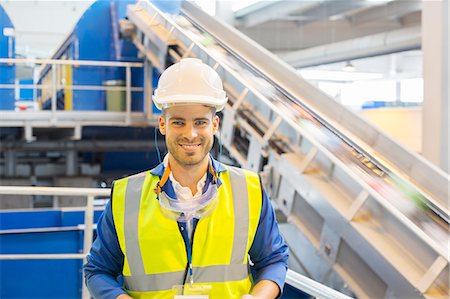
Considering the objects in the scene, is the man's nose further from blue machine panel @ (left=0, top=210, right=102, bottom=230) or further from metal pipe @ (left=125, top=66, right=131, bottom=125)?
metal pipe @ (left=125, top=66, right=131, bottom=125)

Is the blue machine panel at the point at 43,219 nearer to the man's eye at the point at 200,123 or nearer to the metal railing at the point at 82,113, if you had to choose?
the metal railing at the point at 82,113

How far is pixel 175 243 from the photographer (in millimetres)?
1393

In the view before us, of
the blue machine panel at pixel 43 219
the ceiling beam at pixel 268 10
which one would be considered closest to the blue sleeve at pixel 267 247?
the blue machine panel at pixel 43 219

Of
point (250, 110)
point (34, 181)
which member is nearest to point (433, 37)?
point (250, 110)

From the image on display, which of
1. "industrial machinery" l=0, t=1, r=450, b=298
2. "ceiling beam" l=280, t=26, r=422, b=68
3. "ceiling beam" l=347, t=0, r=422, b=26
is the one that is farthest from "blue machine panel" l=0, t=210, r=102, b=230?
"ceiling beam" l=347, t=0, r=422, b=26

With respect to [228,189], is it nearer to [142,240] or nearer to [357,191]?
[142,240]

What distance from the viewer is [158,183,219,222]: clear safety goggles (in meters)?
1.39

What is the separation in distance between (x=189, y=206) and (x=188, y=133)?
186mm

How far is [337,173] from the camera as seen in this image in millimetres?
3291

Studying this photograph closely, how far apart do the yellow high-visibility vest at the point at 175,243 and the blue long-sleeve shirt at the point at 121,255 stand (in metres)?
0.02

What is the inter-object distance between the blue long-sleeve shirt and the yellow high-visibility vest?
2 centimetres

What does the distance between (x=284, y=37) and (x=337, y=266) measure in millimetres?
11181

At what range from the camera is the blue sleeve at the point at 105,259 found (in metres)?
1.42

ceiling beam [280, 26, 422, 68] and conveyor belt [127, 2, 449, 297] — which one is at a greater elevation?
ceiling beam [280, 26, 422, 68]
